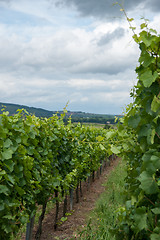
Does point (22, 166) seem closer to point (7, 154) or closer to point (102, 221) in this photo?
point (7, 154)

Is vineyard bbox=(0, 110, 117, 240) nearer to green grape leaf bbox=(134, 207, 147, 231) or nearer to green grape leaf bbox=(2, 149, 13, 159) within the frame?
green grape leaf bbox=(2, 149, 13, 159)

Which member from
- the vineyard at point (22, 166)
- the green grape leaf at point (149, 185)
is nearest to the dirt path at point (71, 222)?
the vineyard at point (22, 166)

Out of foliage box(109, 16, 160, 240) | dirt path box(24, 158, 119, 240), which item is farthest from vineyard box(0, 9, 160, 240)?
dirt path box(24, 158, 119, 240)

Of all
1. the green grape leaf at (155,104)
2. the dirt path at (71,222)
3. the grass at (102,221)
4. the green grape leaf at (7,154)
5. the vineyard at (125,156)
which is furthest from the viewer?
the dirt path at (71,222)

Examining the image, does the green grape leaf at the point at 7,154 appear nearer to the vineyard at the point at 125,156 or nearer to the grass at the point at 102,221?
the vineyard at the point at 125,156

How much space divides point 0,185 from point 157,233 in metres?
2.07

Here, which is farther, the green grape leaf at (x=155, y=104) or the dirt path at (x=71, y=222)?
the dirt path at (x=71, y=222)

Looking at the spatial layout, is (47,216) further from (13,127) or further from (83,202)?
(13,127)

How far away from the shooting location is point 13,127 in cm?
370

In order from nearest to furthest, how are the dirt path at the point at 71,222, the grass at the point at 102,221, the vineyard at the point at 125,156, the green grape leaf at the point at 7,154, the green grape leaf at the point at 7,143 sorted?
the vineyard at the point at 125,156 < the green grape leaf at the point at 7,154 < the green grape leaf at the point at 7,143 < the grass at the point at 102,221 < the dirt path at the point at 71,222

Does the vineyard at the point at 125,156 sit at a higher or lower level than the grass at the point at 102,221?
higher

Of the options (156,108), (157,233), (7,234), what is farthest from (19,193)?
(156,108)

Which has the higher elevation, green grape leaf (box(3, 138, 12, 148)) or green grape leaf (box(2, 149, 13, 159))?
green grape leaf (box(3, 138, 12, 148))

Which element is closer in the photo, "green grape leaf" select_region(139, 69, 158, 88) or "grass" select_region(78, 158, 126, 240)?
"green grape leaf" select_region(139, 69, 158, 88)
